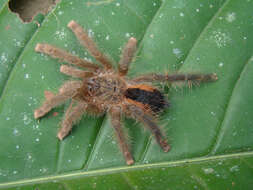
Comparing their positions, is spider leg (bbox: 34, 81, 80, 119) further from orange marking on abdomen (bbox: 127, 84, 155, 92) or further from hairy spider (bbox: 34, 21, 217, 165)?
orange marking on abdomen (bbox: 127, 84, 155, 92)

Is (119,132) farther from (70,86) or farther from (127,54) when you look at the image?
(127,54)

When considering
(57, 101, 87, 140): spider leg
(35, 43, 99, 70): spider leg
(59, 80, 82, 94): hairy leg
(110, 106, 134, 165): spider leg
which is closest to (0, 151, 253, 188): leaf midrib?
(110, 106, 134, 165): spider leg

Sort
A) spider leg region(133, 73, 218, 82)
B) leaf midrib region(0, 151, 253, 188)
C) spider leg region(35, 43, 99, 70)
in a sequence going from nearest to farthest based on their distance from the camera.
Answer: leaf midrib region(0, 151, 253, 188) → spider leg region(133, 73, 218, 82) → spider leg region(35, 43, 99, 70)

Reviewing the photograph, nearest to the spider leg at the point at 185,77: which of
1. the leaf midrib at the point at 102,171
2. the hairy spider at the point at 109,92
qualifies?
the hairy spider at the point at 109,92

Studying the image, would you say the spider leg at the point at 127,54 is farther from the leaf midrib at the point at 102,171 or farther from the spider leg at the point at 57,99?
the leaf midrib at the point at 102,171

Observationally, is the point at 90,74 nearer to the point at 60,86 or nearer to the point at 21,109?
the point at 60,86

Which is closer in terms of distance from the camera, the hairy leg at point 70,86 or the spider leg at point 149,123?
the spider leg at point 149,123

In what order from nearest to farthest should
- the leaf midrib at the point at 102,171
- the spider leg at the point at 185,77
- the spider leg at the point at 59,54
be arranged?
the leaf midrib at the point at 102,171
the spider leg at the point at 185,77
the spider leg at the point at 59,54
